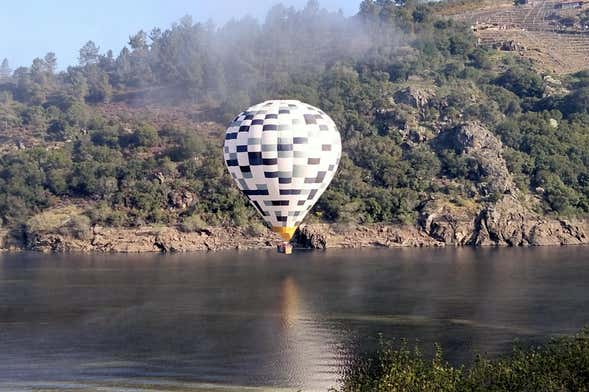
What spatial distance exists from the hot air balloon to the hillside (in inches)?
1207

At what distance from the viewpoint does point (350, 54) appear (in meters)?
126

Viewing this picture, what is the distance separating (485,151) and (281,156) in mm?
46251

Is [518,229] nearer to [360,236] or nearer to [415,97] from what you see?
[360,236]

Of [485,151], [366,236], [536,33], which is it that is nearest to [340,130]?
[485,151]

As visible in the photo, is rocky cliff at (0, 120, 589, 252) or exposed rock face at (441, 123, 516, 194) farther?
exposed rock face at (441, 123, 516, 194)

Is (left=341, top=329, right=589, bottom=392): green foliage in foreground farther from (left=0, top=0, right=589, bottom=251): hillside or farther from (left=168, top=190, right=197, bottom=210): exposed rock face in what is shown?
(left=168, top=190, right=197, bottom=210): exposed rock face

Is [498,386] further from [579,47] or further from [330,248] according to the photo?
[579,47]

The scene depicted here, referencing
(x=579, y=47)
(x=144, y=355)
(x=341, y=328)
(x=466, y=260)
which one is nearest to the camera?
(x=144, y=355)

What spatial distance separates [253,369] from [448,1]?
12519cm

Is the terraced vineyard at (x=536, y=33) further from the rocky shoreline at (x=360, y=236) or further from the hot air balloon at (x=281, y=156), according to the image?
the hot air balloon at (x=281, y=156)

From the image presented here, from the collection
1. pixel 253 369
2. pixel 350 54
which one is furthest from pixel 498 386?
pixel 350 54

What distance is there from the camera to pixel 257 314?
52.0m

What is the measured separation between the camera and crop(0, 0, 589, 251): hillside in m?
90.8

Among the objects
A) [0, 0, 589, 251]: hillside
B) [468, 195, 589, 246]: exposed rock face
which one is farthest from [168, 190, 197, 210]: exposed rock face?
[468, 195, 589, 246]: exposed rock face
